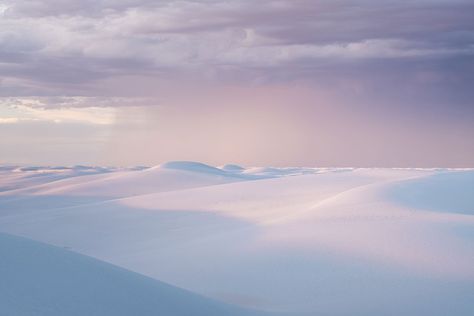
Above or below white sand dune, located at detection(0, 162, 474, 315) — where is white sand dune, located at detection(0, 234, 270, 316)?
below

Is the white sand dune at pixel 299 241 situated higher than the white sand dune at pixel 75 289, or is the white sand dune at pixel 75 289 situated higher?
the white sand dune at pixel 299 241

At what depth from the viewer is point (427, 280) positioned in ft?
34.8

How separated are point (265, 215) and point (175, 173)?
85.3ft

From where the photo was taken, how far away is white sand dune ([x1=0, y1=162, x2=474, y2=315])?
10.4 metres

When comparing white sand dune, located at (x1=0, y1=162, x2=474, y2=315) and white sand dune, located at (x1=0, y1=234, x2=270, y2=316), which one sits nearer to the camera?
white sand dune, located at (x1=0, y1=234, x2=270, y2=316)

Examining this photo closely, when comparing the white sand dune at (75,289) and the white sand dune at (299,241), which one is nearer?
the white sand dune at (75,289)

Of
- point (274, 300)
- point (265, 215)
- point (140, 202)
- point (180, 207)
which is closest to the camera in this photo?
point (274, 300)

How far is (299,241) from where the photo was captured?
1427 centimetres

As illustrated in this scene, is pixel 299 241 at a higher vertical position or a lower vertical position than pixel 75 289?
higher

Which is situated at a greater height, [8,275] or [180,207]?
[180,207]

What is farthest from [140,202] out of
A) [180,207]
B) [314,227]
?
[314,227]

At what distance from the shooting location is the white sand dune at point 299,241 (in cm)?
1037

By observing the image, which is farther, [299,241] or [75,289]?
[299,241]

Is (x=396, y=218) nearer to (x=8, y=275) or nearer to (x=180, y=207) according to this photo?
(x=8, y=275)
